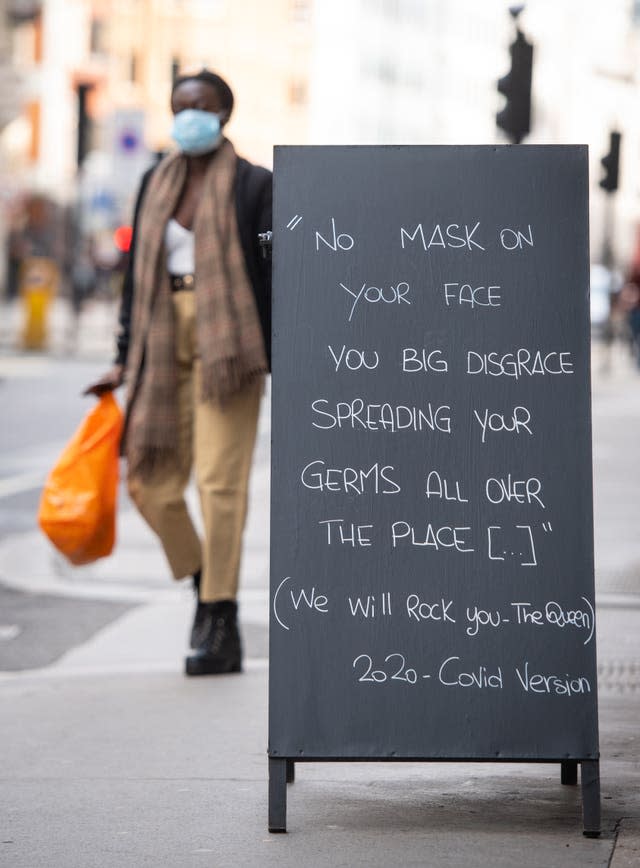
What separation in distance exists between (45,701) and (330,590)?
78.3 inches

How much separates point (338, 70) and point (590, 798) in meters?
113

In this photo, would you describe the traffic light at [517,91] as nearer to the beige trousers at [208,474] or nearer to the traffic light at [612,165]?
the beige trousers at [208,474]

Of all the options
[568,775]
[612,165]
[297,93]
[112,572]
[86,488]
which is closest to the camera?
[568,775]

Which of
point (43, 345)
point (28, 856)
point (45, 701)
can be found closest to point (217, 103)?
point (45, 701)

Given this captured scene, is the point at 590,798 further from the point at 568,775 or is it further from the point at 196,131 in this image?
the point at 196,131

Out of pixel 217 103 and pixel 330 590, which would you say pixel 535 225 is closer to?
pixel 330 590

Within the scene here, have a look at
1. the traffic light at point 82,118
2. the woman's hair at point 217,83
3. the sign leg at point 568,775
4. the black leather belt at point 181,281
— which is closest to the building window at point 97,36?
the traffic light at point 82,118

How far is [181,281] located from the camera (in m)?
7.09

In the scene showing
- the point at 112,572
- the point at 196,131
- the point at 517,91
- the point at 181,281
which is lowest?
the point at 112,572

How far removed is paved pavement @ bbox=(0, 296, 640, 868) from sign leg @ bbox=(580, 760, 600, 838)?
0.15 feet

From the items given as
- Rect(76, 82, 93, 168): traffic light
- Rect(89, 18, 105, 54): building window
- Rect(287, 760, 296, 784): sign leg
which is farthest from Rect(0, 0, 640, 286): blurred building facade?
Rect(287, 760, 296, 784): sign leg

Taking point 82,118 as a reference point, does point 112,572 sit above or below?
below

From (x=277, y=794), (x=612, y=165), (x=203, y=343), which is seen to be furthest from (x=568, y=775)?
(x=612, y=165)

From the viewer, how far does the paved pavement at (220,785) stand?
4.81 metres
